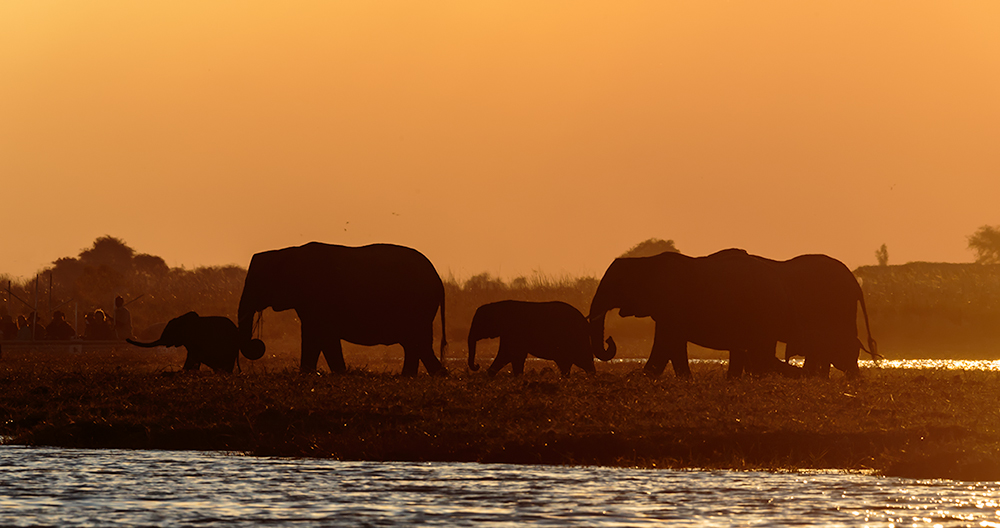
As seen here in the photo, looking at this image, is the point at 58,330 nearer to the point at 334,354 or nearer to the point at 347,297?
the point at 347,297

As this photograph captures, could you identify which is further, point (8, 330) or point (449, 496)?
point (8, 330)

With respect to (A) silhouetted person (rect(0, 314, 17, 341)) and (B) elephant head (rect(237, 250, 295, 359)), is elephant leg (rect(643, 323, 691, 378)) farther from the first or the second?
(A) silhouetted person (rect(0, 314, 17, 341))

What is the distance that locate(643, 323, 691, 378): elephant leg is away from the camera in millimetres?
23844

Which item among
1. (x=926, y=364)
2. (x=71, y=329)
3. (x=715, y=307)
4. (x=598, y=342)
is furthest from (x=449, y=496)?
(x=926, y=364)

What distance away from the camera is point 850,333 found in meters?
26.4

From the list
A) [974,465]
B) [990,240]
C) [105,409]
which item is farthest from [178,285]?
[974,465]

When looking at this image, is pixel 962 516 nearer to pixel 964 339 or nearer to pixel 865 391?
pixel 865 391

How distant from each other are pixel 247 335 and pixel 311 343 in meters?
1.21

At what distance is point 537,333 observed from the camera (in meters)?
24.0

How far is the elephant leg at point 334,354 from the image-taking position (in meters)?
24.5

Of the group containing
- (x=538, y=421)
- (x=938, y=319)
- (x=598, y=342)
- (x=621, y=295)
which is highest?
(x=938, y=319)

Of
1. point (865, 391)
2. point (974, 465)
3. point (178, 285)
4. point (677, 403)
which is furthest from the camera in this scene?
point (178, 285)

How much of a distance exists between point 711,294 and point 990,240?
7677 centimetres

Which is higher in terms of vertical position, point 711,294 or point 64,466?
point 711,294
